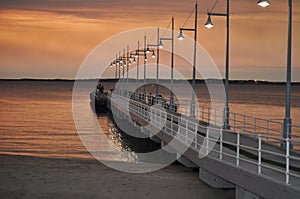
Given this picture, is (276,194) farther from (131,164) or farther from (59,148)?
(59,148)

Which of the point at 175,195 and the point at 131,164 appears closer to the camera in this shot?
the point at 175,195

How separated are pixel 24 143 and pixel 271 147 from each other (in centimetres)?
1970

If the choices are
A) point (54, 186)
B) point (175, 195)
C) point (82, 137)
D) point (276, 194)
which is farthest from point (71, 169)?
point (82, 137)

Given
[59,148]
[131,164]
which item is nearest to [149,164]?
[131,164]

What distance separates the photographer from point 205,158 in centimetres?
1486

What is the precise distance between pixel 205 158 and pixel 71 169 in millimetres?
6247

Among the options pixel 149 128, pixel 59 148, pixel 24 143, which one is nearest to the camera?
pixel 149 128

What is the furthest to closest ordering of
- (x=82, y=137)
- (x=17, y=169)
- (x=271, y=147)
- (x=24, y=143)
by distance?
1. (x=82, y=137)
2. (x=24, y=143)
3. (x=17, y=169)
4. (x=271, y=147)

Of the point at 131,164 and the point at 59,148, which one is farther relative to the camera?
the point at 59,148

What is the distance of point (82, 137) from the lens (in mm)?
35375

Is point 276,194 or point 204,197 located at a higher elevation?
point 276,194

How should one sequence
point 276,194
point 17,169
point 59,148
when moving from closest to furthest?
point 276,194 < point 17,169 < point 59,148

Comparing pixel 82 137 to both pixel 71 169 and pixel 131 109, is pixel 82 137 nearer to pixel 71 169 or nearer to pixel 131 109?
pixel 131 109

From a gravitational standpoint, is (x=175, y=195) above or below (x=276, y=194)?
below
